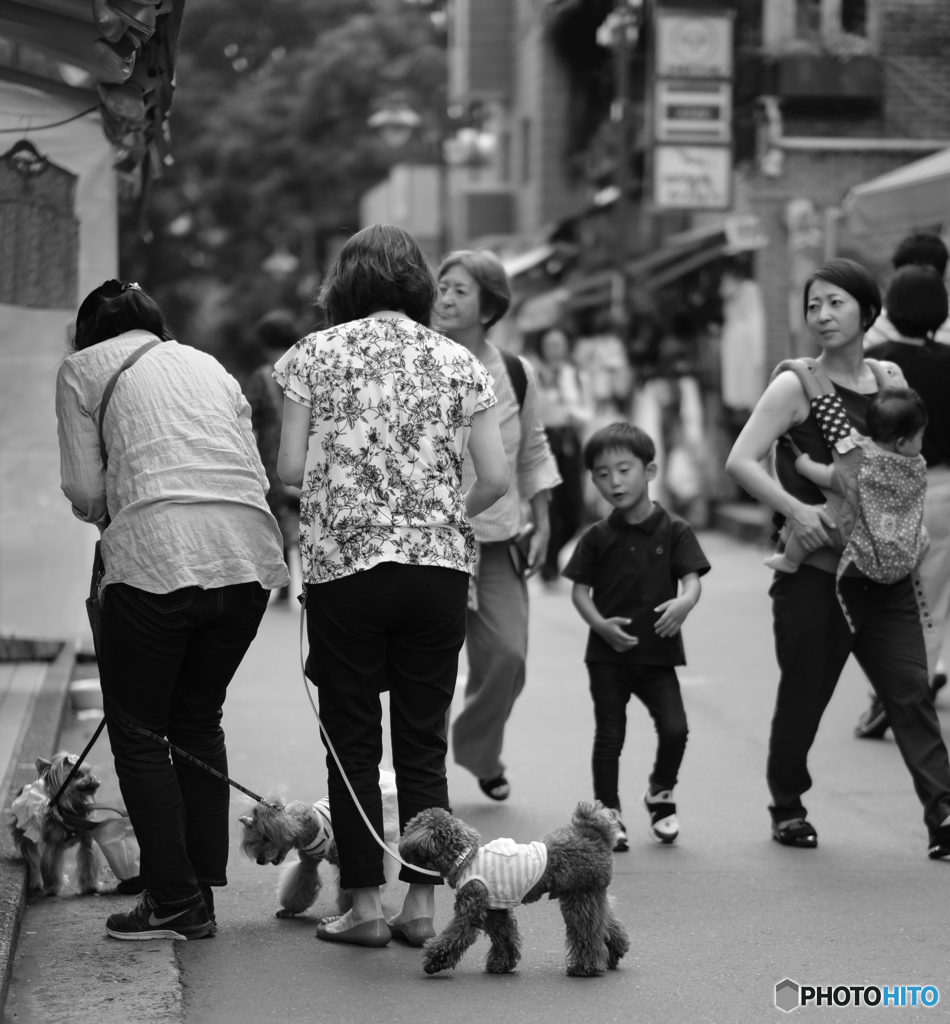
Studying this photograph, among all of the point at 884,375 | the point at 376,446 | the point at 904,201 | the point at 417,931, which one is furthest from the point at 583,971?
the point at 904,201

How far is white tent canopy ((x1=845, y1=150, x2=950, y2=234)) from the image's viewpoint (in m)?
9.42

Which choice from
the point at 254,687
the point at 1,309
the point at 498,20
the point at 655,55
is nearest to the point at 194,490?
the point at 1,309

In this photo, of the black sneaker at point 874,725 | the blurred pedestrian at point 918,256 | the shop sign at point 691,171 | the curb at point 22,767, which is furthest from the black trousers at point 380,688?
the shop sign at point 691,171

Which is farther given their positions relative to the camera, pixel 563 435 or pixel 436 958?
pixel 563 435

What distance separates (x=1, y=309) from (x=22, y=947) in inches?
154

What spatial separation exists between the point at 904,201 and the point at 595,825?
651cm

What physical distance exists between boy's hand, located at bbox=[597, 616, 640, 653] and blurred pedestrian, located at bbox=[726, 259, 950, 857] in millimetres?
516

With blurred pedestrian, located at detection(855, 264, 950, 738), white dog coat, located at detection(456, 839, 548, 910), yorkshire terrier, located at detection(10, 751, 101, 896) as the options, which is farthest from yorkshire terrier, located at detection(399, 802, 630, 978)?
blurred pedestrian, located at detection(855, 264, 950, 738)

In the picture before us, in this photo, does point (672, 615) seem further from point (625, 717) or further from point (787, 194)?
point (787, 194)

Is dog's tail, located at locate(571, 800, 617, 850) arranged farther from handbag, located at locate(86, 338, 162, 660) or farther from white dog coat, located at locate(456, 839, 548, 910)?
handbag, located at locate(86, 338, 162, 660)

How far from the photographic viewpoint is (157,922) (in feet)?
14.8

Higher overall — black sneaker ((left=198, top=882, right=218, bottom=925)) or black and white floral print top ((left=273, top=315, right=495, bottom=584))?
black and white floral print top ((left=273, top=315, right=495, bottom=584))

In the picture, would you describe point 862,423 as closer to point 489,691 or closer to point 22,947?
point 489,691

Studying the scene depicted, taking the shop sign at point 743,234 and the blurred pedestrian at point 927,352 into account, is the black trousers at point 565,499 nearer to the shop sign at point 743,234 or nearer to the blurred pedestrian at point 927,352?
the shop sign at point 743,234
